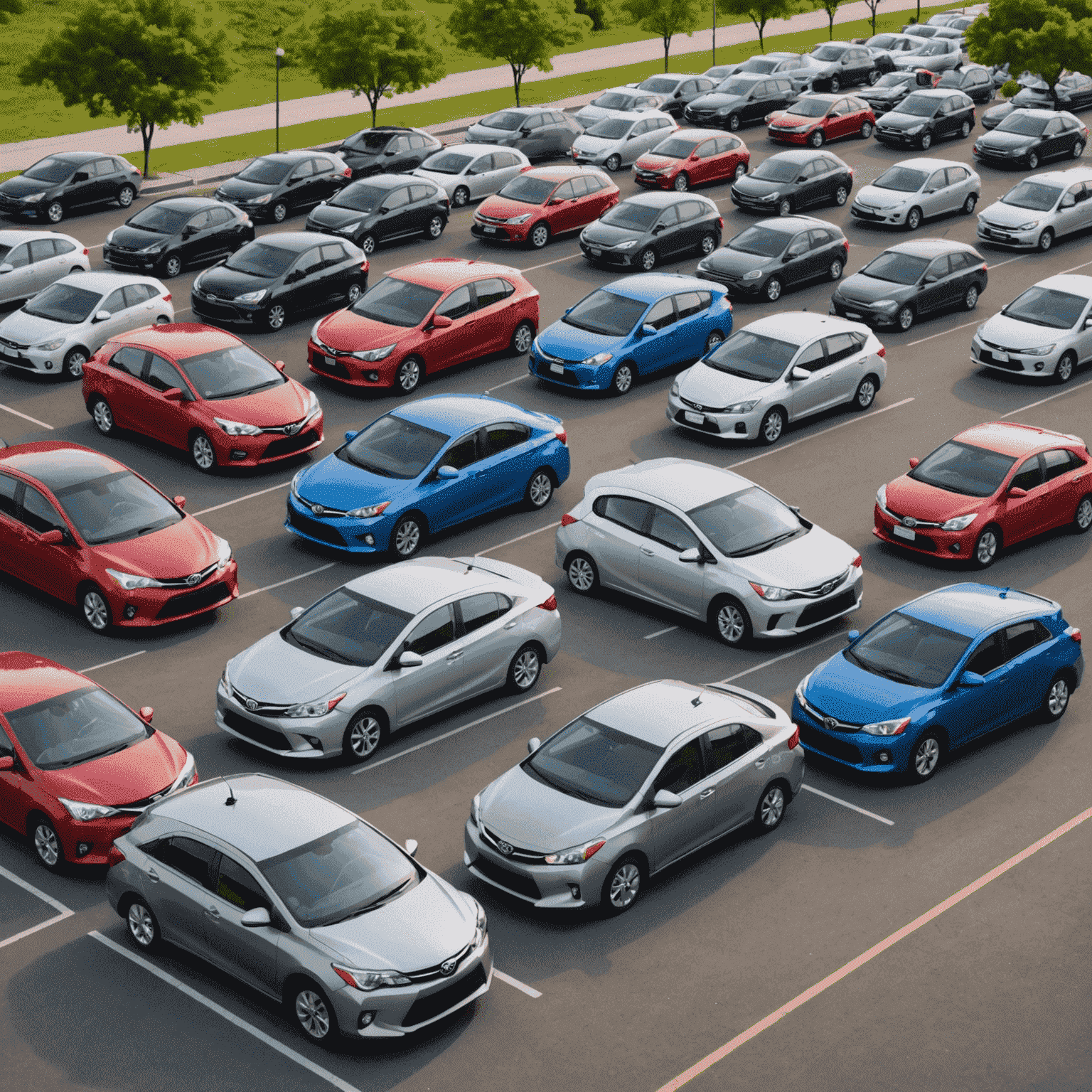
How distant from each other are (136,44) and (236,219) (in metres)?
9.83

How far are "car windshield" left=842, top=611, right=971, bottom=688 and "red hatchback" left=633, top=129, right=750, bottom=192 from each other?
24.5 m

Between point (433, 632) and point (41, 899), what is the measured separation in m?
4.87

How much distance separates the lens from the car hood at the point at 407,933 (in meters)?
12.2

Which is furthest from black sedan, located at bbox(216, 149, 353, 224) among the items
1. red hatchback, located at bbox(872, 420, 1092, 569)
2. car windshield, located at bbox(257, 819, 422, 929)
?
car windshield, located at bbox(257, 819, 422, 929)

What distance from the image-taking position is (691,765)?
48.8 ft

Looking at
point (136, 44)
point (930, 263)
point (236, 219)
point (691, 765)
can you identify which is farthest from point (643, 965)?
point (136, 44)

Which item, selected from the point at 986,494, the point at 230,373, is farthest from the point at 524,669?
the point at 230,373

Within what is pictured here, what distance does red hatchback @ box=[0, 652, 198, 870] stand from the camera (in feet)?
47.5

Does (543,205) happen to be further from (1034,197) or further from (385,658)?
(385,658)

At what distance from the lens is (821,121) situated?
1804 inches

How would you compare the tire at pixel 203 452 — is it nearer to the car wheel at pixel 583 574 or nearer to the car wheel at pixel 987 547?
the car wheel at pixel 583 574

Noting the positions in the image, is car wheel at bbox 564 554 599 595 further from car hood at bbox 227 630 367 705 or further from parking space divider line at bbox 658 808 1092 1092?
parking space divider line at bbox 658 808 1092 1092

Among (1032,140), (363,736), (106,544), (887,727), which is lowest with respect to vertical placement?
(363,736)

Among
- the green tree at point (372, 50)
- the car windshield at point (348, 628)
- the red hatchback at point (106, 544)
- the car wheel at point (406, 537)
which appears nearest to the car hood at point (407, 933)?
the car windshield at point (348, 628)
